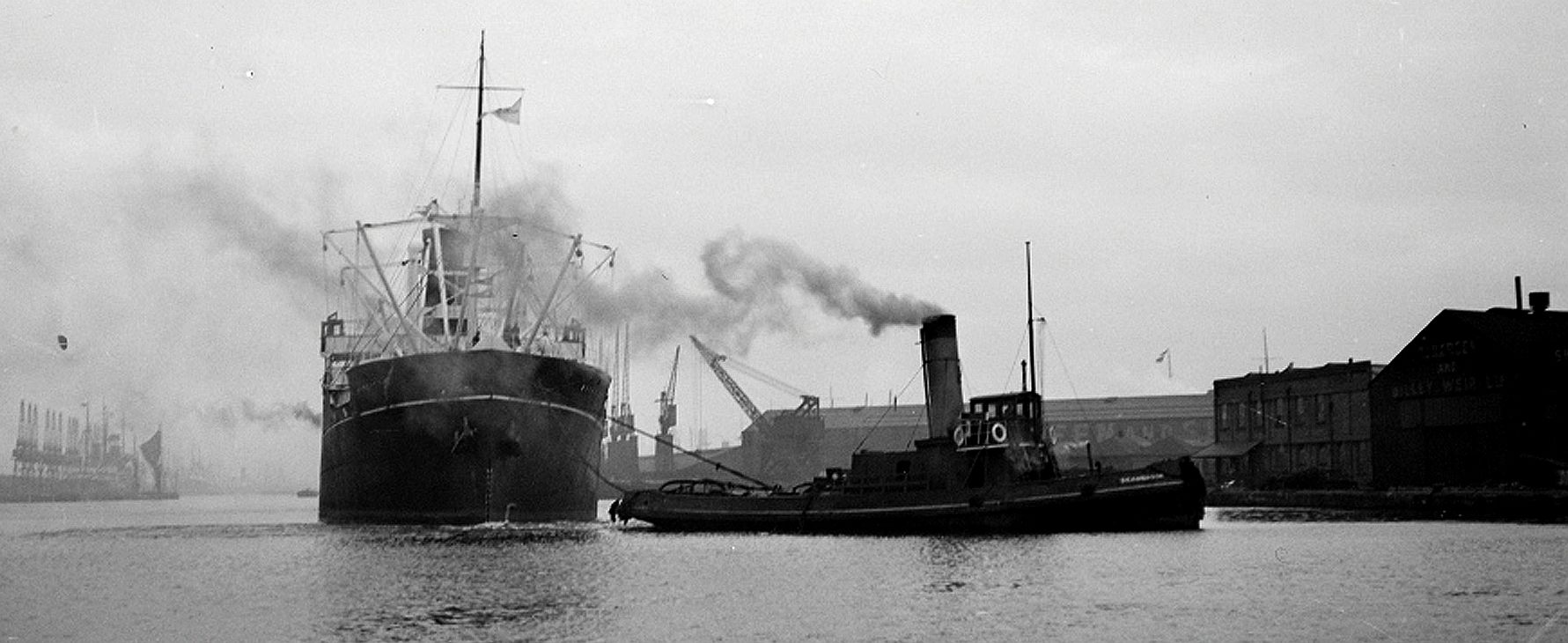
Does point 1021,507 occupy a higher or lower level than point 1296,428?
lower

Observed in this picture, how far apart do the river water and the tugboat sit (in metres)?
1.07

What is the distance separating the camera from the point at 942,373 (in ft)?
185

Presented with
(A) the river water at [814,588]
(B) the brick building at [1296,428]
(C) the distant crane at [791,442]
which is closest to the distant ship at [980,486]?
(A) the river water at [814,588]

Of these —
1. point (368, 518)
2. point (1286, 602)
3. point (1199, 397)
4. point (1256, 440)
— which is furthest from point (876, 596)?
point (1199, 397)

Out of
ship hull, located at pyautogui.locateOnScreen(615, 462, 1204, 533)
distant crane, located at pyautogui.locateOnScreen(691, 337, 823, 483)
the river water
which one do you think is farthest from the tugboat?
distant crane, located at pyautogui.locateOnScreen(691, 337, 823, 483)

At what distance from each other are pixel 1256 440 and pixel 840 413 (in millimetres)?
83235

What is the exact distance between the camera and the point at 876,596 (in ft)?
114

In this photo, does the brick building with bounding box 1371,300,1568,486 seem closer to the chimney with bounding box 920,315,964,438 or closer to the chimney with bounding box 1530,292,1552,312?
the chimney with bounding box 1530,292,1552,312

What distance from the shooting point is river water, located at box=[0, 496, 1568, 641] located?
96.1 feet

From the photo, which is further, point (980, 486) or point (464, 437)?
point (464, 437)

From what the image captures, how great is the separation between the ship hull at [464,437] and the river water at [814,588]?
507cm

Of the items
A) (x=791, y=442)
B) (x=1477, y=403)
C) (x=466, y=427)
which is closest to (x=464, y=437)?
(x=466, y=427)

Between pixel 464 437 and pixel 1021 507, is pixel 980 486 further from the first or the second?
pixel 464 437

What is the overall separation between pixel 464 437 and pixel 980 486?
2095cm
